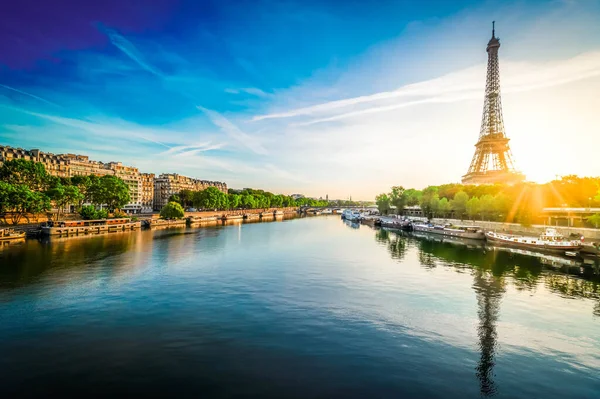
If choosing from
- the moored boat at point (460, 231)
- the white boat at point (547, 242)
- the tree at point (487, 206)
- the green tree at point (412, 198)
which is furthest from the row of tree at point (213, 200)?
the white boat at point (547, 242)

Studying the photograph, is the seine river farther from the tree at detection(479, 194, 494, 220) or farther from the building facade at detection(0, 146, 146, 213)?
the building facade at detection(0, 146, 146, 213)

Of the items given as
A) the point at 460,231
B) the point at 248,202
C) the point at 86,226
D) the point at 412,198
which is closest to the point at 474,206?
the point at 460,231

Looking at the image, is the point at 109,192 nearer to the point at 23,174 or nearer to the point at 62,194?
the point at 62,194

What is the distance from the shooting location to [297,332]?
16516mm

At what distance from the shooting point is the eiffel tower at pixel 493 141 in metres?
95.6

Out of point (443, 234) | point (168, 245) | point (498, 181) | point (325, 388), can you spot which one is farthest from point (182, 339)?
point (498, 181)

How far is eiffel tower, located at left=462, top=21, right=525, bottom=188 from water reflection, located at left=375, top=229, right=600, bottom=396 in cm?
5725

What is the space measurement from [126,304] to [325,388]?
14758 millimetres

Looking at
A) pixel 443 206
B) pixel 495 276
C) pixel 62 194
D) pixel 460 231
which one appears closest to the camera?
pixel 495 276

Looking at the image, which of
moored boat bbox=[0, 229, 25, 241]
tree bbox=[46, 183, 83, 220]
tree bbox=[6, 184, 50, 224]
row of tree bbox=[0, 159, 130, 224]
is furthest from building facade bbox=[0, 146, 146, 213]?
moored boat bbox=[0, 229, 25, 241]

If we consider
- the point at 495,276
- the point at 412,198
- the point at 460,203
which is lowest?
the point at 495,276

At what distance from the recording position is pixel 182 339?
15.5 m

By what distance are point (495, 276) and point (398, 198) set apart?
9102 centimetres

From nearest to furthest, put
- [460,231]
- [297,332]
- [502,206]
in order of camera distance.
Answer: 1. [297,332]
2. [502,206]
3. [460,231]
